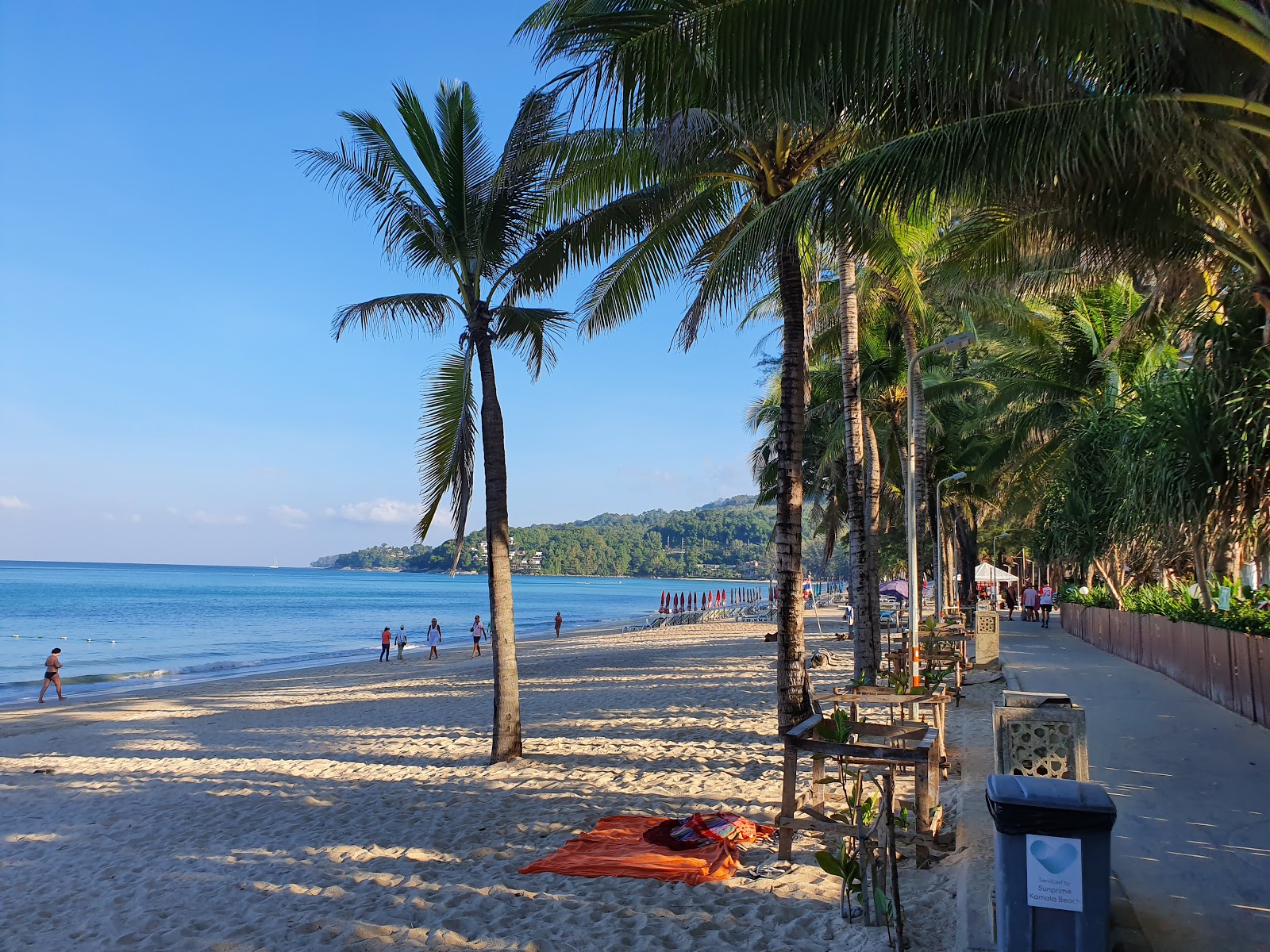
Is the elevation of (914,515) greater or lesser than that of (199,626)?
greater

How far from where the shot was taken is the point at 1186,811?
640cm

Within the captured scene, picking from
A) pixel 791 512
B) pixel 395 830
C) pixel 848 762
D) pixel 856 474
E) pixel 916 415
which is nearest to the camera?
pixel 848 762

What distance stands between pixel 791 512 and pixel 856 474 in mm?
4603

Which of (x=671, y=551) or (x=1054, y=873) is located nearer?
(x=1054, y=873)

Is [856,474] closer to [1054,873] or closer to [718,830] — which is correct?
[718,830]

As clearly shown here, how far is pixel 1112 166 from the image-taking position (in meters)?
6.86

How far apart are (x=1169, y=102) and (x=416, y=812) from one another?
8315 millimetres

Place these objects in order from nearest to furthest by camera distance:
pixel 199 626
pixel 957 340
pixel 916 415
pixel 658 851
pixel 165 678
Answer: pixel 658 851, pixel 957 340, pixel 916 415, pixel 165 678, pixel 199 626

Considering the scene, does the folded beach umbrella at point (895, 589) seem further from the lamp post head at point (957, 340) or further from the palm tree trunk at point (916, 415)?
the lamp post head at point (957, 340)

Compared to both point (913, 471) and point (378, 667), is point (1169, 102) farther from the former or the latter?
point (378, 667)

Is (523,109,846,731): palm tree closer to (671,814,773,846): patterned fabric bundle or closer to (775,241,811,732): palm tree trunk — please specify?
(775,241,811,732): palm tree trunk

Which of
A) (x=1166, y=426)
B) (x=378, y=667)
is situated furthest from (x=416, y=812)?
(x=378, y=667)

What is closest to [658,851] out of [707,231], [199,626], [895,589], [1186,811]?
[1186,811]

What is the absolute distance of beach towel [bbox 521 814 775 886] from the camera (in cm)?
599
